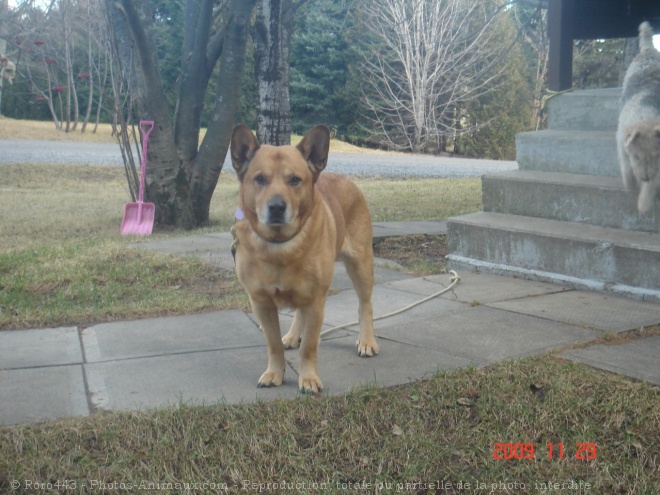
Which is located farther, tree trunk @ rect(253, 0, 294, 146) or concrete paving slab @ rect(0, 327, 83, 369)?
tree trunk @ rect(253, 0, 294, 146)

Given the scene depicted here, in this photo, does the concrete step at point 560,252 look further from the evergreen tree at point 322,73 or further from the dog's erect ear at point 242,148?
the evergreen tree at point 322,73

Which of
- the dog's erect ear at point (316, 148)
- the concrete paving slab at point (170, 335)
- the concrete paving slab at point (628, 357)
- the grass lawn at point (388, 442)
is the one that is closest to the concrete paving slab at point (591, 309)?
the concrete paving slab at point (628, 357)

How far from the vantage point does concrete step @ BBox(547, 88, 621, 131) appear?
691 cm

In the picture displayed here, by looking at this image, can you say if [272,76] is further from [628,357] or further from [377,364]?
[628,357]

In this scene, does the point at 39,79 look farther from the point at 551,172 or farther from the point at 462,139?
the point at 551,172

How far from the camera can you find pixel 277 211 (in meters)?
3.49

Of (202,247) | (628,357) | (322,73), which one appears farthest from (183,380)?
(322,73)

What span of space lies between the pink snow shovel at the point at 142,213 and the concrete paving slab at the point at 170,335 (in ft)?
16.2

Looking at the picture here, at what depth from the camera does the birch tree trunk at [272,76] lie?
919cm

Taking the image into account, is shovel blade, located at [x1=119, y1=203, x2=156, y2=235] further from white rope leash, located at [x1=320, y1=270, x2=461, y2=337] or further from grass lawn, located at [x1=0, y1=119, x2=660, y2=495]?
grass lawn, located at [x1=0, y1=119, x2=660, y2=495]

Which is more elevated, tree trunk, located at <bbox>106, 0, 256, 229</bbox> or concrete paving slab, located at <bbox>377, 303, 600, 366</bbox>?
tree trunk, located at <bbox>106, 0, 256, 229</bbox>

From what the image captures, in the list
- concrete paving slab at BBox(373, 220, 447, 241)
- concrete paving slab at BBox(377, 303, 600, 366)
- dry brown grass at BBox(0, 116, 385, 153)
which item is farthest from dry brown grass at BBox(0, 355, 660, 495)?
dry brown grass at BBox(0, 116, 385, 153)

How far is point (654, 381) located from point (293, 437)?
1.81m

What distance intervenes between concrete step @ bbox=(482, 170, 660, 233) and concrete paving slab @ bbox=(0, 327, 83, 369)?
3885 millimetres
